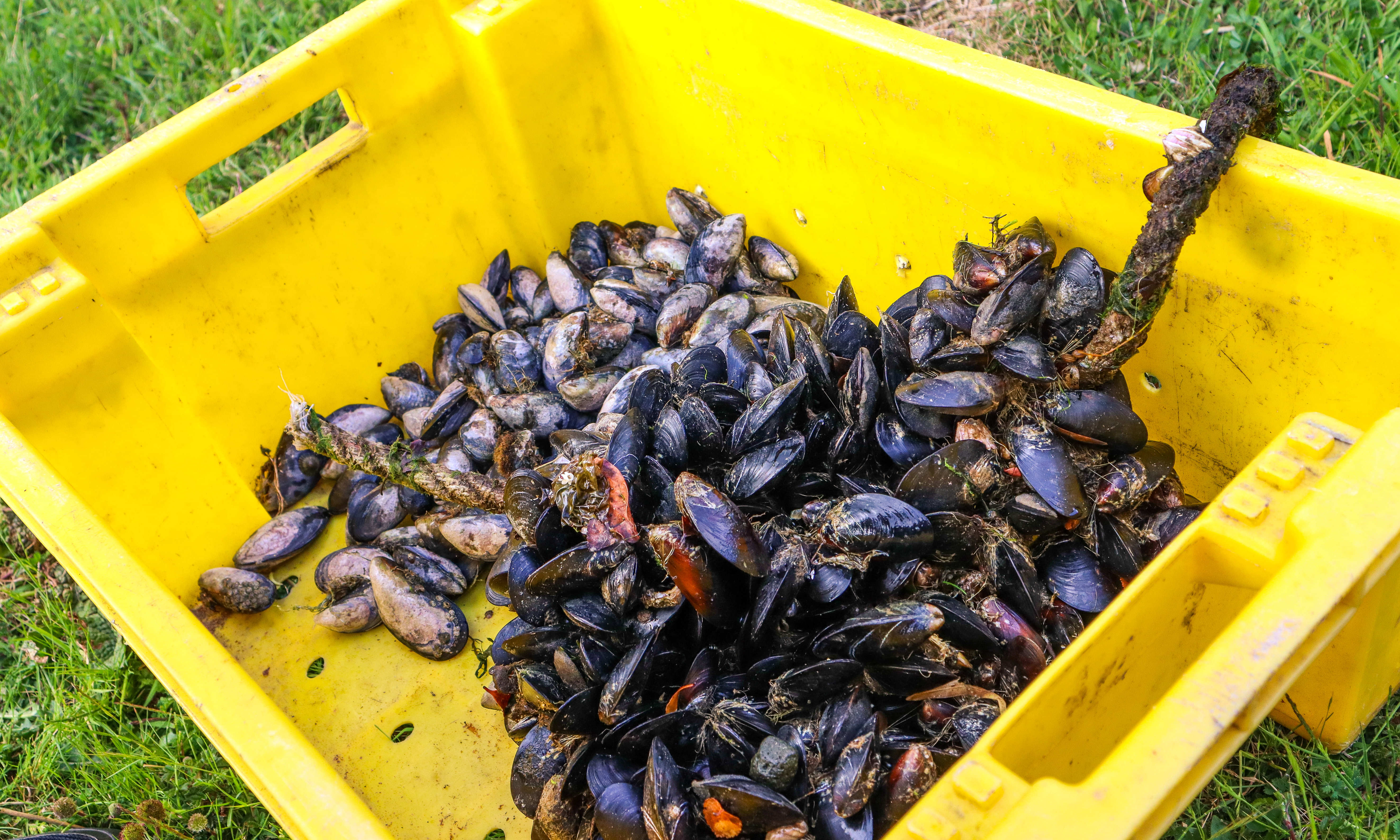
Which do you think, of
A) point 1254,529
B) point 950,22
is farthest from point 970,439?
point 950,22

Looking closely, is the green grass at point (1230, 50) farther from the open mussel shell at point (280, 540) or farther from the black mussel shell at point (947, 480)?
the open mussel shell at point (280, 540)

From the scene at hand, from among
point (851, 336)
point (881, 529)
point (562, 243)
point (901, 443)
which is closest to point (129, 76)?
point (562, 243)

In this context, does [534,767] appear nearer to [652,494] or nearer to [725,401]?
[652,494]

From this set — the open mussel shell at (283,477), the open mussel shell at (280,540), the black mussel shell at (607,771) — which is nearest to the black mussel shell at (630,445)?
the black mussel shell at (607,771)

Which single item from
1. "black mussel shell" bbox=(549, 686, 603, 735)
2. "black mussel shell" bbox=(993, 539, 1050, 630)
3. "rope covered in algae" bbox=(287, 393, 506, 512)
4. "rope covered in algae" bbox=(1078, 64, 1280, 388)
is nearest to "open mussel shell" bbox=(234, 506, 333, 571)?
"rope covered in algae" bbox=(287, 393, 506, 512)

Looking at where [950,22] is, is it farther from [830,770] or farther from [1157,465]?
[830,770]
